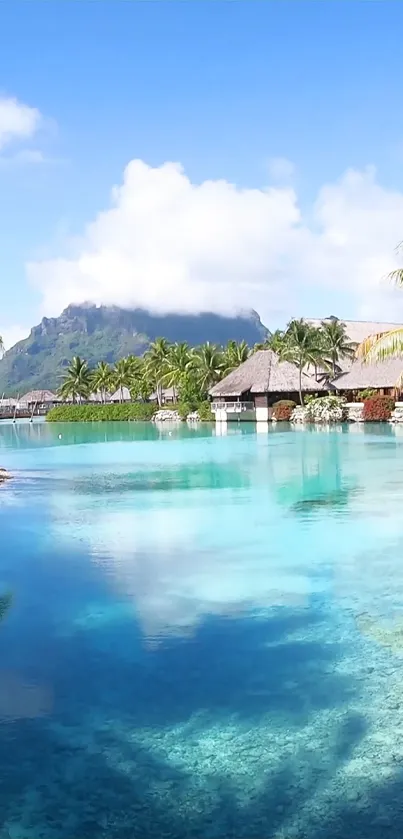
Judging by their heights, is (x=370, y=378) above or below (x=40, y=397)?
below

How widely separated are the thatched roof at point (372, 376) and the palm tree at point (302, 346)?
66.9 inches

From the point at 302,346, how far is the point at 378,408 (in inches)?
231

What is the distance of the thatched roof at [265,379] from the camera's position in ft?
134

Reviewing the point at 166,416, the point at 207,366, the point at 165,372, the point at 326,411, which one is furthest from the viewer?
Answer: the point at 165,372

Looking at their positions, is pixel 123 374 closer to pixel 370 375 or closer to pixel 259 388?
pixel 259 388

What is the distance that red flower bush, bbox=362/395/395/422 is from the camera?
34.1 meters

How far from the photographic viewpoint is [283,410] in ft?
126

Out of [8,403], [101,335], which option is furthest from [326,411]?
[101,335]

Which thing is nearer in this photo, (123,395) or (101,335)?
(123,395)

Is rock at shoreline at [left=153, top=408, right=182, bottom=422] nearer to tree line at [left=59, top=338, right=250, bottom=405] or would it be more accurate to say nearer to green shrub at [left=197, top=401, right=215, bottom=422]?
tree line at [left=59, top=338, right=250, bottom=405]

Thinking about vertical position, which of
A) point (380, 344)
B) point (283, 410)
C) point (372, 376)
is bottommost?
point (283, 410)

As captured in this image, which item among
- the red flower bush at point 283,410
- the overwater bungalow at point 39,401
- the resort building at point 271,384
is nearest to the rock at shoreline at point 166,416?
the resort building at point 271,384

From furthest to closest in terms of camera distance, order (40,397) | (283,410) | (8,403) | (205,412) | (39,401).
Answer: (8,403) < (40,397) < (39,401) < (205,412) < (283,410)

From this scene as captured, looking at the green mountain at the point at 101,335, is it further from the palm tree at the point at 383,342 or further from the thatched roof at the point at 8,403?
the palm tree at the point at 383,342
